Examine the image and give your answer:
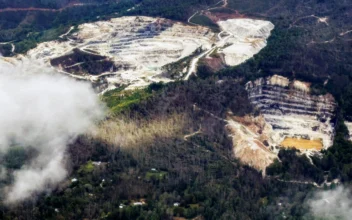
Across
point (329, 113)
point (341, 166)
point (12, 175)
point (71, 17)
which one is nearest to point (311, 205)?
point (341, 166)

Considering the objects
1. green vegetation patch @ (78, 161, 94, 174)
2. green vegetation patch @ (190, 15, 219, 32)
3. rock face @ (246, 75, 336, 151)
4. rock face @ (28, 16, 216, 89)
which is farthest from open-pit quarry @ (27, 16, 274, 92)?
green vegetation patch @ (78, 161, 94, 174)

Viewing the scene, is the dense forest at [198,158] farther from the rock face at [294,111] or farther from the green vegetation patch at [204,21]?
the green vegetation patch at [204,21]

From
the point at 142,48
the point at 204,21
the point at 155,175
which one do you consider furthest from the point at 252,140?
the point at 204,21

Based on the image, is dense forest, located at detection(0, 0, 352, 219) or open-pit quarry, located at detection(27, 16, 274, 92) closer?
dense forest, located at detection(0, 0, 352, 219)

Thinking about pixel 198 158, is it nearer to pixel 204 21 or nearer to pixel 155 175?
pixel 155 175

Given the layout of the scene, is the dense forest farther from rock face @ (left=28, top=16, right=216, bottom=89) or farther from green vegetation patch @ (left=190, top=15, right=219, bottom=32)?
green vegetation patch @ (left=190, top=15, right=219, bottom=32)

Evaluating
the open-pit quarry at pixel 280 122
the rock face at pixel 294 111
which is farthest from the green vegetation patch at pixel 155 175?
the rock face at pixel 294 111

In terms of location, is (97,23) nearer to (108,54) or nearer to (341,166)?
(108,54)
